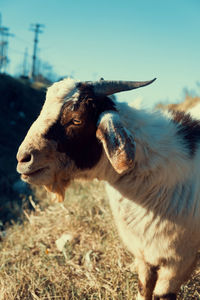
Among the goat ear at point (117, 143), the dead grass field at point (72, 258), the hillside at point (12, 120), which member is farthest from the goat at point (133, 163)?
the hillside at point (12, 120)

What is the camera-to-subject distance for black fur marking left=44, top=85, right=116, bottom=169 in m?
2.39

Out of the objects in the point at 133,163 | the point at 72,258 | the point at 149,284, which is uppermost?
the point at 133,163

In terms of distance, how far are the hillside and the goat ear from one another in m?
6.95

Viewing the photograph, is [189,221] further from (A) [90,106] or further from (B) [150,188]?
(A) [90,106]

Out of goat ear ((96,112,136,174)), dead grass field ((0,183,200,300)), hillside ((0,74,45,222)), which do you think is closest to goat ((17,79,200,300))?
goat ear ((96,112,136,174))

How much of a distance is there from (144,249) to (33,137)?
135 cm

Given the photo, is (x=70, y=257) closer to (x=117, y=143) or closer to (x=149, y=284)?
(x=149, y=284)

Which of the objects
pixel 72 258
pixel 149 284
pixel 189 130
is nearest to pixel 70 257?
pixel 72 258

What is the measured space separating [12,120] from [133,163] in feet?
67.8

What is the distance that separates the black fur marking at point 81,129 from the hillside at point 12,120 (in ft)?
21.9

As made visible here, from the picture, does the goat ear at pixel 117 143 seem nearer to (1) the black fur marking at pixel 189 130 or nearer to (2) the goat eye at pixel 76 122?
(2) the goat eye at pixel 76 122

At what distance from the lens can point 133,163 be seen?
7.58 feet

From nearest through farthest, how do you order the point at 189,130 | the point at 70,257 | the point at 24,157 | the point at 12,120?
the point at 24,157 < the point at 189,130 < the point at 70,257 < the point at 12,120

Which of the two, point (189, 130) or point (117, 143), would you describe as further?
point (189, 130)
